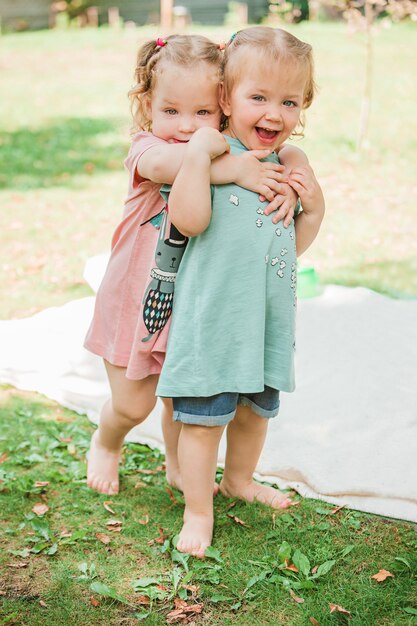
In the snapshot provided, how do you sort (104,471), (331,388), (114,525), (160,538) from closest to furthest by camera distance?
(160,538), (114,525), (104,471), (331,388)

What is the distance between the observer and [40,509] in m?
2.90

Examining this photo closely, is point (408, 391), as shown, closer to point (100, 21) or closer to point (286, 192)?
point (286, 192)

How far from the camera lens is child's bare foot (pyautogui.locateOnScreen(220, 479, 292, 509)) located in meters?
2.95

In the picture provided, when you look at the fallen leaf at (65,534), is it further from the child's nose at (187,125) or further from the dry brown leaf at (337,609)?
the child's nose at (187,125)

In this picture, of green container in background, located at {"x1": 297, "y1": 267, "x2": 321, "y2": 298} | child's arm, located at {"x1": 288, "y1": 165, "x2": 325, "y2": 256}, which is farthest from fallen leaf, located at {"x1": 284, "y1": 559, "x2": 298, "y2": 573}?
green container in background, located at {"x1": 297, "y1": 267, "x2": 321, "y2": 298}

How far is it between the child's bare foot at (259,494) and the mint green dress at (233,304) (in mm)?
622

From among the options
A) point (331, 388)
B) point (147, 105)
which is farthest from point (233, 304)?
point (331, 388)

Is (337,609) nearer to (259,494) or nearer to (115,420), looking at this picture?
(259,494)

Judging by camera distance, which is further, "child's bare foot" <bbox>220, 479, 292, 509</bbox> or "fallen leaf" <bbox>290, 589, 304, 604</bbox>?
"child's bare foot" <bbox>220, 479, 292, 509</bbox>

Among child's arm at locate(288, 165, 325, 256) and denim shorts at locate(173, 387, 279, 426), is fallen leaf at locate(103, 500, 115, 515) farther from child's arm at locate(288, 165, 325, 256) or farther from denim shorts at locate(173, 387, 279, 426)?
child's arm at locate(288, 165, 325, 256)

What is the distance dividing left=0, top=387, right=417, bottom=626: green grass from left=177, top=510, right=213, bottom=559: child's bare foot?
1.5 inches

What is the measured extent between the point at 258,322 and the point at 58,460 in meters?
1.31

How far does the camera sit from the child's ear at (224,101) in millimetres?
2430

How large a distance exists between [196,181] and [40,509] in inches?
55.6
